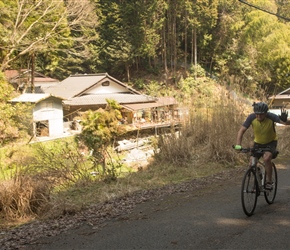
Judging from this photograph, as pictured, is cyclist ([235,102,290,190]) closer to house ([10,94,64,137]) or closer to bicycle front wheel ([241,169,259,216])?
bicycle front wheel ([241,169,259,216])

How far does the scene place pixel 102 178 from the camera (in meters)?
7.85

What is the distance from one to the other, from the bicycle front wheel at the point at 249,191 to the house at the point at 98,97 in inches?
952

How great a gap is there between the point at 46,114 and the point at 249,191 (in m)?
26.4

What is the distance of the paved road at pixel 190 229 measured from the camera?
417 cm

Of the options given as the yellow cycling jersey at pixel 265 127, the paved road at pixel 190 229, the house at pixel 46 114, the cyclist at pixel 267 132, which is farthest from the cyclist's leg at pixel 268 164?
the house at pixel 46 114

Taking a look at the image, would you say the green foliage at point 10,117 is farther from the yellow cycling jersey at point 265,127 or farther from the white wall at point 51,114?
the yellow cycling jersey at point 265,127

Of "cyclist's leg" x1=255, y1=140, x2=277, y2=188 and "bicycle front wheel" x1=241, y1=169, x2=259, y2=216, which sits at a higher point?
"cyclist's leg" x1=255, y1=140, x2=277, y2=188

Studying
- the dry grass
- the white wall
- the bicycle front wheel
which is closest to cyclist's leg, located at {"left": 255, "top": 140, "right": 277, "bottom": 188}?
the bicycle front wheel

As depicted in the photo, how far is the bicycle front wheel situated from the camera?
5.00m

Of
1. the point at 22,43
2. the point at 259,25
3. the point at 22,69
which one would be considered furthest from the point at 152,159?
the point at 259,25

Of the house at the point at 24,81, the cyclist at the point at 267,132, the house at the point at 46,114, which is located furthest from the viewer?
the house at the point at 24,81

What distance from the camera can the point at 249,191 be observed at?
16.7ft

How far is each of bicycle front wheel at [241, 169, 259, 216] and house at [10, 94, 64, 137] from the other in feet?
82.4

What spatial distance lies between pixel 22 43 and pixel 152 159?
19889 millimetres
